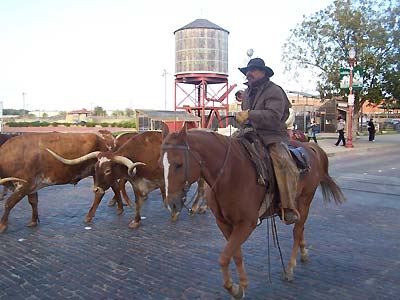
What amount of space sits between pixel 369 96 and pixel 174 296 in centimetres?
2631

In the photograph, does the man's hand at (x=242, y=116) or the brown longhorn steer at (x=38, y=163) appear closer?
the man's hand at (x=242, y=116)

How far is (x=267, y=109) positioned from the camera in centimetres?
455

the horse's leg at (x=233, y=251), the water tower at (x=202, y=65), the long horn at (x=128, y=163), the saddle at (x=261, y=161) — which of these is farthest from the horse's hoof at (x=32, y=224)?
the water tower at (x=202, y=65)

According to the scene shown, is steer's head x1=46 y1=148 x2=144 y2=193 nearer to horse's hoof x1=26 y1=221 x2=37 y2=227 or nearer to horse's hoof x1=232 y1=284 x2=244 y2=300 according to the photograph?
horse's hoof x1=26 y1=221 x2=37 y2=227

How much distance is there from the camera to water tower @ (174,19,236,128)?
36.2 meters

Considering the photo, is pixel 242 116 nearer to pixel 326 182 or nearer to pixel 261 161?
pixel 261 161

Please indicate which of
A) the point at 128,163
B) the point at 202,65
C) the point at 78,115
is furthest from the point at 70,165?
the point at 78,115

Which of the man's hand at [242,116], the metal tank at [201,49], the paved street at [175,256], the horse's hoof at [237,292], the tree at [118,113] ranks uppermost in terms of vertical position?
the metal tank at [201,49]

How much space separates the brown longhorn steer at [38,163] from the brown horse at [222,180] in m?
4.22

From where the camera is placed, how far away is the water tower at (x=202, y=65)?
119 feet

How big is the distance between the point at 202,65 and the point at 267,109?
1289 inches

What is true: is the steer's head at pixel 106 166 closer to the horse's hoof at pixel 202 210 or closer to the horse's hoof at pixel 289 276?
the horse's hoof at pixel 202 210

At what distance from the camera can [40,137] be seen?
25.8 ft

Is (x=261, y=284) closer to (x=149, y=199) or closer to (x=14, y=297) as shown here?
(x=14, y=297)
